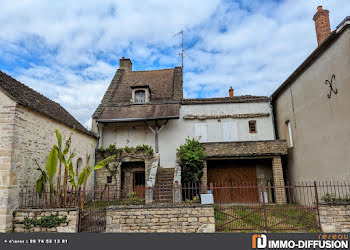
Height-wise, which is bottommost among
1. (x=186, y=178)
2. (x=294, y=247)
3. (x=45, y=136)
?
(x=294, y=247)

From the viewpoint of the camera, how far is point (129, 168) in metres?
14.9

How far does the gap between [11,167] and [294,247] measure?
27.2 feet

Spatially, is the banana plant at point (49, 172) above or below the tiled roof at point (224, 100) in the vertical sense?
below

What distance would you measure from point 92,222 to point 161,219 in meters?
2.46

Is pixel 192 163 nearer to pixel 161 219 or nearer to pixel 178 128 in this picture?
pixel 178 128

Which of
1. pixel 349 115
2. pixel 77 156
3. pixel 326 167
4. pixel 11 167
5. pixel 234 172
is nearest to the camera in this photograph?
pixel 11 167

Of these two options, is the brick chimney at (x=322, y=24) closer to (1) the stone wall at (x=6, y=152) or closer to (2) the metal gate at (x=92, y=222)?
(2) the metal gate at (x=92, y=222)

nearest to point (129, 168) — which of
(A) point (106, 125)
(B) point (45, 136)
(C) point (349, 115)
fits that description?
(A) point (106, 125)

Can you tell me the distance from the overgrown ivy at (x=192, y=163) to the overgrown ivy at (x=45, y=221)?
20.8 feet

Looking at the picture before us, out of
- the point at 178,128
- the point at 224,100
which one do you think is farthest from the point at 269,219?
the point at 224,100

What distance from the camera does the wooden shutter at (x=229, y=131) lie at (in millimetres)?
14648

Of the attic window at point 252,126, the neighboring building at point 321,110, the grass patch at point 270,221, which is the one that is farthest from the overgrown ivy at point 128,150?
the neighboring building at point 321,110

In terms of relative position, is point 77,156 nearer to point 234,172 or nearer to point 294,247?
point 234,172

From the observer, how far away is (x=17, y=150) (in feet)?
27.2
